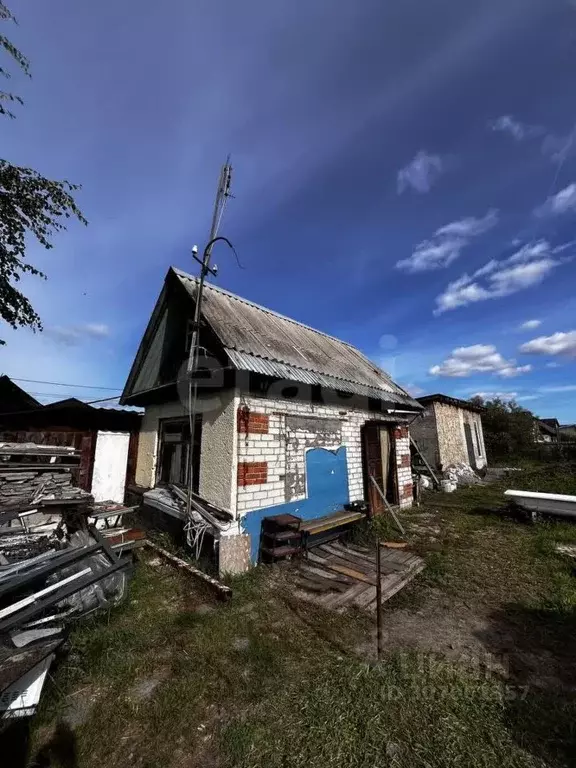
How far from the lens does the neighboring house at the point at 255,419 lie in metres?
5.31

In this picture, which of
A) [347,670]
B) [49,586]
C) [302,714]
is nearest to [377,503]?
[347,670]

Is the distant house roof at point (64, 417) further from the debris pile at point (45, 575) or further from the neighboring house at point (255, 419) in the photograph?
the debris pile at point (45, 575)

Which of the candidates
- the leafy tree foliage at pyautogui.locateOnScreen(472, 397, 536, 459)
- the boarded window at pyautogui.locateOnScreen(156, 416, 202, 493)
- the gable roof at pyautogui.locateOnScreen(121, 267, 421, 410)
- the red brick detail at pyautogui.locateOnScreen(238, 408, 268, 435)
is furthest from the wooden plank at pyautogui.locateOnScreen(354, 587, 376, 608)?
the leafy tree foliage at pyautogui.locateOnScreen(472, 397, 536, 459)

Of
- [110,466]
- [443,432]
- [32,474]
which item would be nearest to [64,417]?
[110,466]

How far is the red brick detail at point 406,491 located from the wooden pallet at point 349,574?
10.9 ft

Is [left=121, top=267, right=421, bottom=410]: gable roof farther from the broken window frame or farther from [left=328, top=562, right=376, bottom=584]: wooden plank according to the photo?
the broken window frame

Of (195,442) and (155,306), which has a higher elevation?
(155,306)

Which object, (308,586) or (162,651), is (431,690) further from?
(162,651)

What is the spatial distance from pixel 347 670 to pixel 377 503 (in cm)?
527

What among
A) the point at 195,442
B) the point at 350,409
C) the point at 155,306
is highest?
the point at 155,306

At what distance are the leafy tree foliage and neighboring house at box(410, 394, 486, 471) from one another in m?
6.14

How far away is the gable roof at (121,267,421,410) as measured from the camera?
581cm

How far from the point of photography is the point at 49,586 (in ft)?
11.3

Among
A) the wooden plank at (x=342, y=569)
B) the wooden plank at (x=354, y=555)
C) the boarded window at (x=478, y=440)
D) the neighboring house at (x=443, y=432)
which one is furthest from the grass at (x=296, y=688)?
the boarded window at (x=478, y=440)
